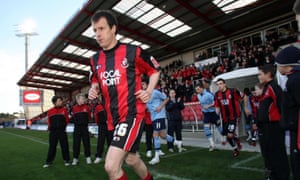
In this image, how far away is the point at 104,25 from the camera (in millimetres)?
2756

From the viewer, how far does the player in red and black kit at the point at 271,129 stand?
346cm

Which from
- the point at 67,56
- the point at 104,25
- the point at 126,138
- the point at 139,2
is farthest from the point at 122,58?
the point at 67,56

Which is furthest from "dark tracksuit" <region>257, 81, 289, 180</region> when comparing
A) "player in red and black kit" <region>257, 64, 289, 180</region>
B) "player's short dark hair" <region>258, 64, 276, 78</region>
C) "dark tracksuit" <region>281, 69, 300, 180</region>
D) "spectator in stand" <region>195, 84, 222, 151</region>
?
"spectator in stand" <region>195, 84, 222, 151</region>

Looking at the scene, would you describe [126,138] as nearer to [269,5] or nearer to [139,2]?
[139,2]

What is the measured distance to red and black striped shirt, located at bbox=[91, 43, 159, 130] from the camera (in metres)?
2.74

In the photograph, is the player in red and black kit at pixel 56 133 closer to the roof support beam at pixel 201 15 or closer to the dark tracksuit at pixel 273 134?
the dark tracksuit at pixel 273 134

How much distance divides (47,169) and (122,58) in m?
4.91

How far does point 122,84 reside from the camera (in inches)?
109

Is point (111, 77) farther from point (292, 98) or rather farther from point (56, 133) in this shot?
point (56, 133)

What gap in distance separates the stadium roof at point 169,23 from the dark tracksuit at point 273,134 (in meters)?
15.2

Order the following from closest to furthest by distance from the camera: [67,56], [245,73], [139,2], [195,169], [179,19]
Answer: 1. [195,169]
2. [245,73]
3. [139,2]
4. [179,19]
5. [67,56]

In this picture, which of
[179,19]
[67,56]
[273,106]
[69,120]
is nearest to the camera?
[273,106]

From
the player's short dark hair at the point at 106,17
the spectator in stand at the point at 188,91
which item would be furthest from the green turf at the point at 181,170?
the spectator in stand at the point at 188,91

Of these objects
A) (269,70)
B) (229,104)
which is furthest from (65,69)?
(269,70)
